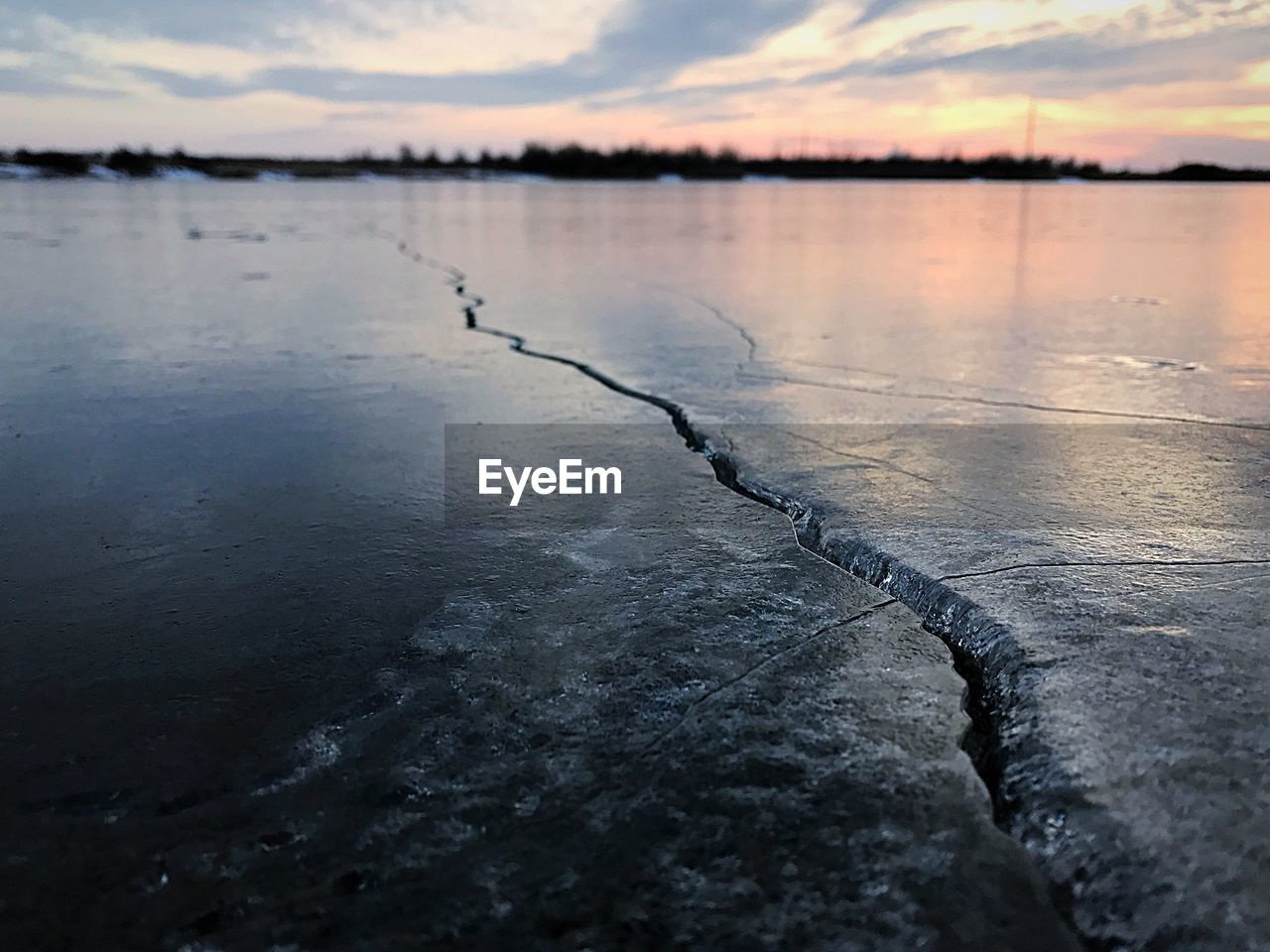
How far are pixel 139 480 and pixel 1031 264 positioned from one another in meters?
8.19

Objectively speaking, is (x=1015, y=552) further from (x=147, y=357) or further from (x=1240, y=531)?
(x=147, y=357)

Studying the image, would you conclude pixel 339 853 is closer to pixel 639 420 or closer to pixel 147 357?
pixel 639 420

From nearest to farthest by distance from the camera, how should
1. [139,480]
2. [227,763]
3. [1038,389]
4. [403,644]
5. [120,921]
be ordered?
1. [120,921]
2. [227,763]
3. [403,644]
4. [139,480]
5. [1038,389]

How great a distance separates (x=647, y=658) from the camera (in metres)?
1.58

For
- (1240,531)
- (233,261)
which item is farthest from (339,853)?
(233,261)

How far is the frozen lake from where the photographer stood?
1.08m

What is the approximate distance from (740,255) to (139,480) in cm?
753

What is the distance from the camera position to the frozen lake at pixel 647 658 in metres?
1.08

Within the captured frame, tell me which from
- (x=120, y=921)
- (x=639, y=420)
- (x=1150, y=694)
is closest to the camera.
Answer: (x=120, y=921)

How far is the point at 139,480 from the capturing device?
8.27 ft

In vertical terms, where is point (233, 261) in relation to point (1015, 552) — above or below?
above

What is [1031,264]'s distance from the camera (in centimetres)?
845

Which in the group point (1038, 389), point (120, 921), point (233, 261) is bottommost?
point (120, 921)

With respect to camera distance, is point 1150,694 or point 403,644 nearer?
point 1150,694
